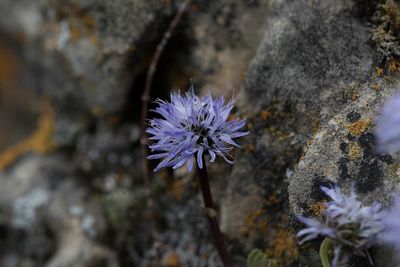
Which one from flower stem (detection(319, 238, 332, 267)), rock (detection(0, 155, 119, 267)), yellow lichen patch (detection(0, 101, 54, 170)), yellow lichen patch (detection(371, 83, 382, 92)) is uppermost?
yellow lichen patch (detection(0, 101, 54, 170))

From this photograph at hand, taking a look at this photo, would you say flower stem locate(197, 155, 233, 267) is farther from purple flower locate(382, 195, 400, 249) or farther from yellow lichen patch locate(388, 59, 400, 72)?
yellow lichen patch locate(388, 59, 400, 72)

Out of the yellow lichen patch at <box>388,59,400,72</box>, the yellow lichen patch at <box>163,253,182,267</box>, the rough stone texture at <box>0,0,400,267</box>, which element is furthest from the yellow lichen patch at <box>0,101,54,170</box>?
the yellow lichen patch at <box>388,59,400,72</box>

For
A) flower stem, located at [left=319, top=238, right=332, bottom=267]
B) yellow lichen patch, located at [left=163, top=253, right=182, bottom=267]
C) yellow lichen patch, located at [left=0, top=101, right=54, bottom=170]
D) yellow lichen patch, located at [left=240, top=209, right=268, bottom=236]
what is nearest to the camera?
flower stem, located at [left=319, top=238, right=332, bottom=267]

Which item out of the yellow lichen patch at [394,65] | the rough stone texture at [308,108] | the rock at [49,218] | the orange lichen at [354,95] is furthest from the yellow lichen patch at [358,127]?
the rock at [49,218]

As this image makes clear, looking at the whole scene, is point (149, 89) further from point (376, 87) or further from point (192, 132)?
point (376, 87)

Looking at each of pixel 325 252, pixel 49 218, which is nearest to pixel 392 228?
pixel 325 252
